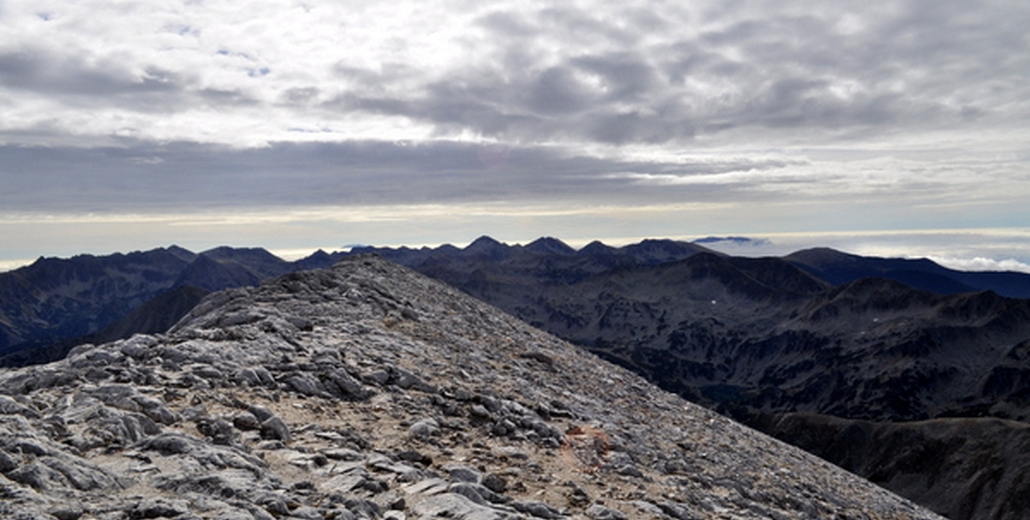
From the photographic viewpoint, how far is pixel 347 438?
1877 cm

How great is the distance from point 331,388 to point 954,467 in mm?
185514

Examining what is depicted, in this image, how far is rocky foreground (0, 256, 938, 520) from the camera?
1358cm

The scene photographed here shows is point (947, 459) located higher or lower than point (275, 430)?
lower

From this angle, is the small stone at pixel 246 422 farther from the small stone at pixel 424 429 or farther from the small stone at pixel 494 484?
the small stone at pixel 494 484

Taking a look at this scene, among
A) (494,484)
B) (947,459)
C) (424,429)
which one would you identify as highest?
(424,429)

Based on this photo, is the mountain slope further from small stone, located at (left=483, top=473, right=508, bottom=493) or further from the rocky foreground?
small stone, located at (left=483, top=473, right=508, bottom=493)

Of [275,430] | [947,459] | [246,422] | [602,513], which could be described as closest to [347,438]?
[275,430]

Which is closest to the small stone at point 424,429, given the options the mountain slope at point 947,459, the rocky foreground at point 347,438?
the rocky foreground at point 347,438

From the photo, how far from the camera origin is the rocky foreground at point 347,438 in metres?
13.6

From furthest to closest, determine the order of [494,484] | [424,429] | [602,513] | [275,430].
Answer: [424,429], [275,430], [494,484], [602,513]

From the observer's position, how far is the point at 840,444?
632 ft

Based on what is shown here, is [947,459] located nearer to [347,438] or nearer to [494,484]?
[494,484]

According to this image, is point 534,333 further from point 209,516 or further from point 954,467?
point 954,467

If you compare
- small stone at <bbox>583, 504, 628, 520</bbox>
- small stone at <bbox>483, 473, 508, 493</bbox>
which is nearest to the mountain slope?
small stone at <bbox>583, 504, 628, 520</bbox>
